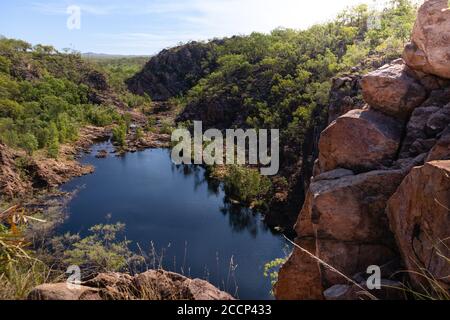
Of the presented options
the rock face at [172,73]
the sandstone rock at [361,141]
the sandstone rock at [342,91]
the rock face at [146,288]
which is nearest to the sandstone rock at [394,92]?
the sandstone rock at [361,141]

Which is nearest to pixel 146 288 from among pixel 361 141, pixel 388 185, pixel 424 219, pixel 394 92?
pixel 424 219

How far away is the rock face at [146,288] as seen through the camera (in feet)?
17.0

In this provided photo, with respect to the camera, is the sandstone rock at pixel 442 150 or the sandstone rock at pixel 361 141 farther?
the sandstone rock at pixel 361 141

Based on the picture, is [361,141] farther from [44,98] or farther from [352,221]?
[44,98]

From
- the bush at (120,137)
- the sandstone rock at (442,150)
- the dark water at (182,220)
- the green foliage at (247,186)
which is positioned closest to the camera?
the sandstone rock at (442,150)

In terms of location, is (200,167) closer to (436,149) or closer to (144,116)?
(144,116)

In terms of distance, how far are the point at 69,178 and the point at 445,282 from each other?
38.4 meters

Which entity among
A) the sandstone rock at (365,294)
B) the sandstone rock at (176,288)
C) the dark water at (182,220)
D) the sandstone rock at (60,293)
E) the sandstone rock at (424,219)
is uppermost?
the sandstone rock at (424,219)

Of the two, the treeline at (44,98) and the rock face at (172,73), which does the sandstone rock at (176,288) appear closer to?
the treeline at (44,98)

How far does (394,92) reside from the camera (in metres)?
8.96

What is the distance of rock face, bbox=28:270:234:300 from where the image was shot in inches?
205

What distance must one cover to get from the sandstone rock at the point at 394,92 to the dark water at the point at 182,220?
12.0 metres

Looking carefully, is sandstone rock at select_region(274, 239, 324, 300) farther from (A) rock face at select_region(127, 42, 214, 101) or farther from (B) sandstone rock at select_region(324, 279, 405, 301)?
(A) rock face at select_region(127, 42, 214, 101)
